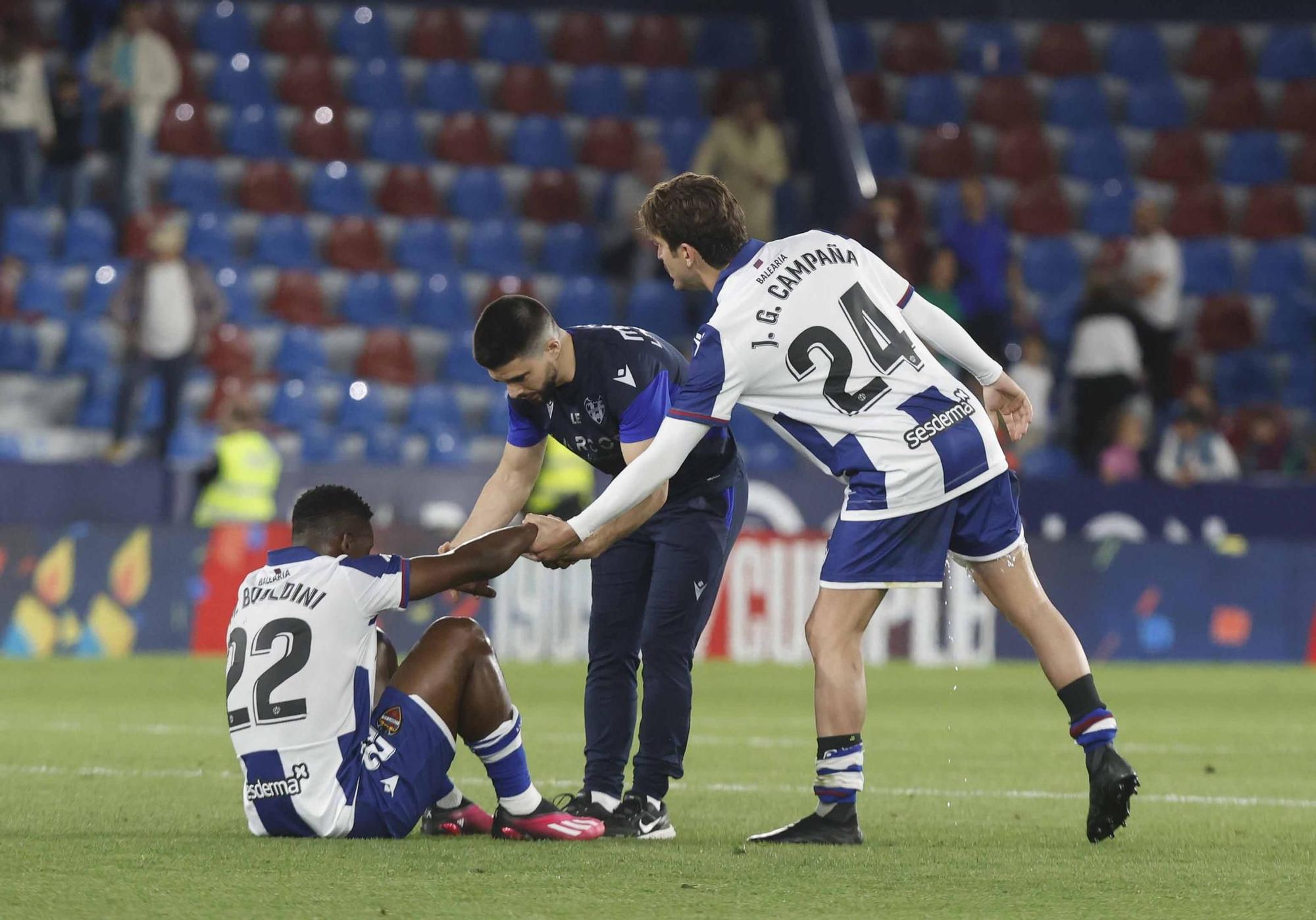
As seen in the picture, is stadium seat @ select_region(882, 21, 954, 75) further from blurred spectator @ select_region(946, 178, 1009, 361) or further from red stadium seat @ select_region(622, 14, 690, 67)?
blurred spectator @ select_region(946, 178, 1009, 361)

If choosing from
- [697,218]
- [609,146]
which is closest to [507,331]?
[697,218]

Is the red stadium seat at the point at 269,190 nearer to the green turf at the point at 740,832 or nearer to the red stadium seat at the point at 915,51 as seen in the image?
the red stadium seat at the point at 915,51

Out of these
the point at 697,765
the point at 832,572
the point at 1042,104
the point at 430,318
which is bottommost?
the point at 697,765

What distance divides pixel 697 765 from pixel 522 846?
2711mm

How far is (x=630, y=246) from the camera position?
1819 cm

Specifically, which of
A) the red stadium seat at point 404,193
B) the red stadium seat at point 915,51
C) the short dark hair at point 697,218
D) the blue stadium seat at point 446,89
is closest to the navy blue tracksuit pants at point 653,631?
the short dark hair at point 697,218

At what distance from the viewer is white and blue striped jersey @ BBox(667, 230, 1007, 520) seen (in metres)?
5.91

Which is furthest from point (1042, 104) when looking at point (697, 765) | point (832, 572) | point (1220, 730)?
point (832, 572)

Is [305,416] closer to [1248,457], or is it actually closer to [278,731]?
[1248,457]

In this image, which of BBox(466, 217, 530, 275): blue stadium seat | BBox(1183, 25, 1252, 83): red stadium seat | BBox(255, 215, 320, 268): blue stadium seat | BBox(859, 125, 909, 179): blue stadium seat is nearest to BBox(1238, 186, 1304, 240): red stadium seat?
BBox(1183, 25, 1252, 83): red stadium seat

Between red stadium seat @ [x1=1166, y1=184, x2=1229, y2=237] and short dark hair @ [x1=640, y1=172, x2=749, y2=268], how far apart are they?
1426cm

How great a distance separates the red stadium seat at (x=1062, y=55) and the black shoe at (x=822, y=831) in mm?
15789

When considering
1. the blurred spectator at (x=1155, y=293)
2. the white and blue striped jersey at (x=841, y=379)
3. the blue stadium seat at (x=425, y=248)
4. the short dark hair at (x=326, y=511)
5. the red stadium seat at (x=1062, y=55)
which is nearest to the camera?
the short dark hair at (x=326, y=511)

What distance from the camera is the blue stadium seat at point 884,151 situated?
1962 centimetres
